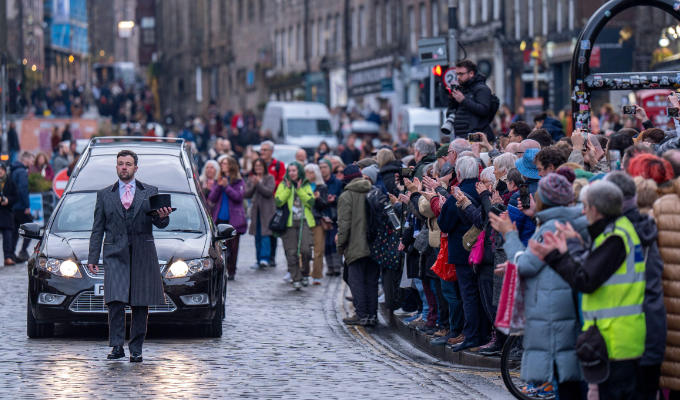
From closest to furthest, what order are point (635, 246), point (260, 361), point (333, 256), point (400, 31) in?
1. point (635, 246)
2. point (260, 361)
3. point (333, 256)
4. point (400, 31)

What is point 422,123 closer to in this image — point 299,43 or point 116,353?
point 116,353

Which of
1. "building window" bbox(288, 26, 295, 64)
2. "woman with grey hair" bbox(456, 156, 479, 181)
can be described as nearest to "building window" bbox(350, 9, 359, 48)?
"building window" bbox(288, 26, 295, 64)

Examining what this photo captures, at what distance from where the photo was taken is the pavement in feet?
39.1

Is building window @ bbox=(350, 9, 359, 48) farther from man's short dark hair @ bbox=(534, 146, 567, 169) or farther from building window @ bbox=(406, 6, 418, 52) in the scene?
man's short dark hair @ bbox=(534, 146, 567, 169)

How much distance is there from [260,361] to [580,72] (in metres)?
4.25

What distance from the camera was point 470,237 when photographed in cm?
1348

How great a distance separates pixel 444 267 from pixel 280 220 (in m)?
7.73

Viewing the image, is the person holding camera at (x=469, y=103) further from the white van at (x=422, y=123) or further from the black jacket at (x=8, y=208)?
the white van at (x=422, y=123)

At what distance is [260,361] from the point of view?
45.5 feet

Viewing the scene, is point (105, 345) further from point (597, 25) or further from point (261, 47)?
point (261, 47)

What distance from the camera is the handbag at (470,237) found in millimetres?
13430

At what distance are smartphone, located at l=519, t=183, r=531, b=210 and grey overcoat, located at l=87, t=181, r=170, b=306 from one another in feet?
Answer: 10.5

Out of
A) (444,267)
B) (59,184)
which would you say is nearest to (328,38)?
(59,184)

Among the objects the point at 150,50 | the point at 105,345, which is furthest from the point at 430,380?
the point at 150,50
